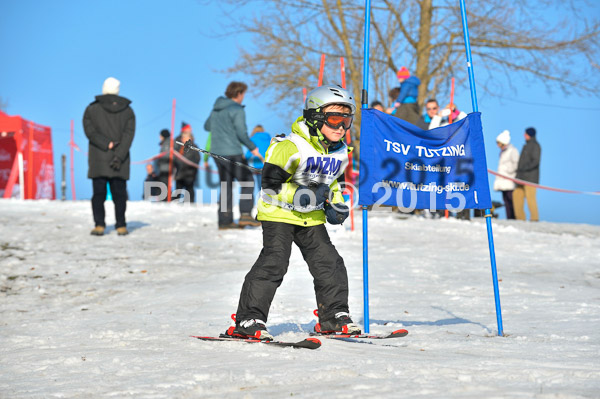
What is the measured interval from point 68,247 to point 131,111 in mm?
2254

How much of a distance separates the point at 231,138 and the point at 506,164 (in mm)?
7050

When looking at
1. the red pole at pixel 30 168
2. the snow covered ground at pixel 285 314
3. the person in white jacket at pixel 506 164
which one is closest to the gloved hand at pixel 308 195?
the snow covered ground at pixel 285 314

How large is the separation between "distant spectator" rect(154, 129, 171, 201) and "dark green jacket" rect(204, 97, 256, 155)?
789cm

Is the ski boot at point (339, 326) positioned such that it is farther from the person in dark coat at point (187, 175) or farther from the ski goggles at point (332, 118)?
A: the person in dark coat at point (187, 175)

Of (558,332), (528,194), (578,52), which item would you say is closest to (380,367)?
→ (558,332)

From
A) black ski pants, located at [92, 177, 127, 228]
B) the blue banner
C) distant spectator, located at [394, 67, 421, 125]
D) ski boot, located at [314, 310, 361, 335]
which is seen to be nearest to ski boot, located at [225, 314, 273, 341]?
ski boot, located at [314, 310, 361, 335]

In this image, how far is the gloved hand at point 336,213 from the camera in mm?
4500

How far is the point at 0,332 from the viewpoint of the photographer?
5254mm

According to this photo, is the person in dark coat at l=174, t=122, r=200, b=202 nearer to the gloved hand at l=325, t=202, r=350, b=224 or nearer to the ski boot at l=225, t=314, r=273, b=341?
the gloved hand at l=325, t=202, r=350, b=224

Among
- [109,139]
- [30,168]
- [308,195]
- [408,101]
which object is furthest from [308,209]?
[30,168]

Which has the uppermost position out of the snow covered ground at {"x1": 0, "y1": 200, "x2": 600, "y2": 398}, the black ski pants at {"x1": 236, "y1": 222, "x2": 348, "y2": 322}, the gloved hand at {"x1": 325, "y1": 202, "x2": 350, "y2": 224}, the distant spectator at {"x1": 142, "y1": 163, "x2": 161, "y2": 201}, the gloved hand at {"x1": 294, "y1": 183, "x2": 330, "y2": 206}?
the distant spectator at {"x1": 142, "y1": 163, "x2": 161, "y2": 201}

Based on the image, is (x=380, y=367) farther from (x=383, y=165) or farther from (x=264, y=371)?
(x=383, y=165)

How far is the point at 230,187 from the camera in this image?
10.9 meters

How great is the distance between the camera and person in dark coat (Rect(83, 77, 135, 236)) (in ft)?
32.8
